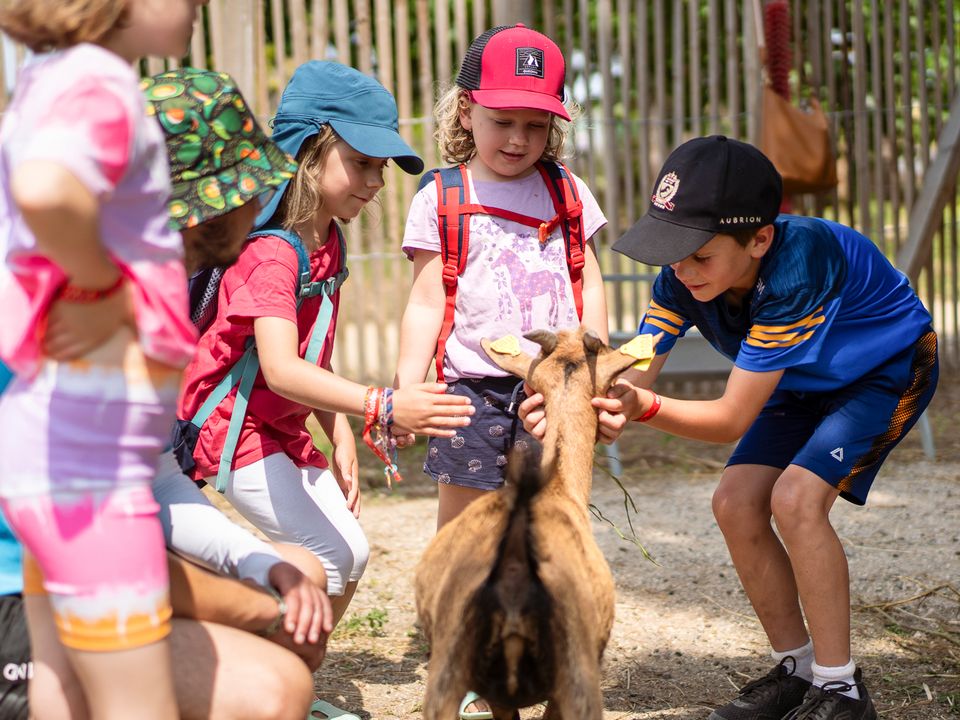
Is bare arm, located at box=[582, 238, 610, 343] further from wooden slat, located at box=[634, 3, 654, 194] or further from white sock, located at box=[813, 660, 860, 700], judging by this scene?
wooden slat, located at box=[634, 3, 654, 194]

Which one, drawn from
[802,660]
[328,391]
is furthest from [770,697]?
[328,391]

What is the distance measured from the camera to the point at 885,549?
559 cm

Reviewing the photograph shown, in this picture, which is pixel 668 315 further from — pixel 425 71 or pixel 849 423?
pixel 425 71

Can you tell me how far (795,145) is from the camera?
7324mm

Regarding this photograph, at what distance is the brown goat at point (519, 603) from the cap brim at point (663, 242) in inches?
31.0

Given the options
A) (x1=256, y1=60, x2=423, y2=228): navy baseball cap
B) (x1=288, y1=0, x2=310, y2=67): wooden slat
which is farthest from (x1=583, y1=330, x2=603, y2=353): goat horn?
(x1=288, y1=0, x2=310, y2=67): wooden slat

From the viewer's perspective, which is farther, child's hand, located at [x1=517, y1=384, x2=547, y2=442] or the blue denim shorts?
the blue denim shorts

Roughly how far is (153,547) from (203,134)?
1.01 metres

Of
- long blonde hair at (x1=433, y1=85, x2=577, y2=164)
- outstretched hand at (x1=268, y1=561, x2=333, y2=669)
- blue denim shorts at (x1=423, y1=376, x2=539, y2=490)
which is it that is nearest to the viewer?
outstretched hand at (x1=268, y1=561, x2=333, y2=669)

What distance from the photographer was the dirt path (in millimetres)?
4090

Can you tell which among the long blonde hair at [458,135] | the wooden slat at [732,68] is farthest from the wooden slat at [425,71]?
the long blonde hair at [458,135]

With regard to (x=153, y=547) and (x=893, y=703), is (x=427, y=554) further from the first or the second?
(x=893, y=703)

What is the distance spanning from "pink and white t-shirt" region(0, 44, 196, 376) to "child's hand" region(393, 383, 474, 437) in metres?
0.89

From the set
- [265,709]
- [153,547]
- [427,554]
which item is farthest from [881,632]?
[153,547]
